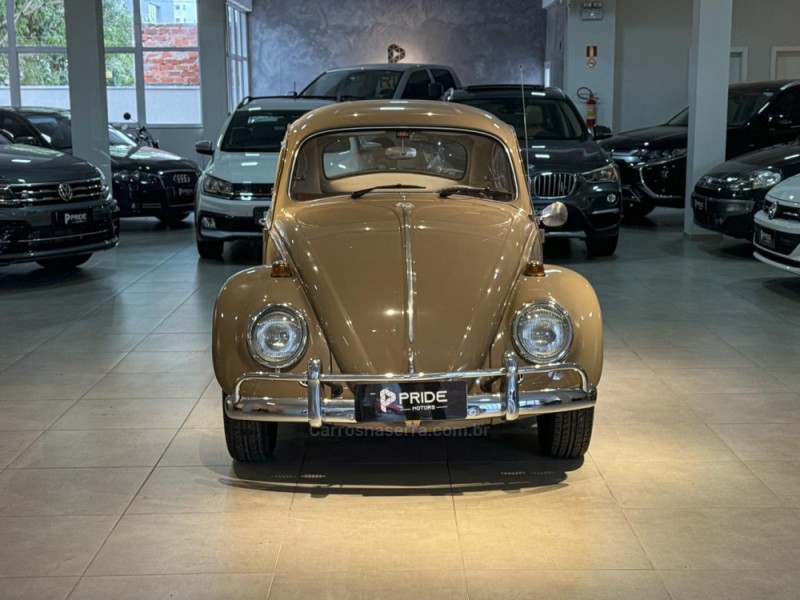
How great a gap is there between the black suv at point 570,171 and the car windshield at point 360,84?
14.3ft

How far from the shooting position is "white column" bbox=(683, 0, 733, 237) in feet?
37.8

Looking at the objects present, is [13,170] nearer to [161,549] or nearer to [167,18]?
[161,549]

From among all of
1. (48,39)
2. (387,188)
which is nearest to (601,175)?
(387,188)

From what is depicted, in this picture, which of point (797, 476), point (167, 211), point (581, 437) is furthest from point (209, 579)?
point (167, 211)

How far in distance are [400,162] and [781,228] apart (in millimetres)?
4028

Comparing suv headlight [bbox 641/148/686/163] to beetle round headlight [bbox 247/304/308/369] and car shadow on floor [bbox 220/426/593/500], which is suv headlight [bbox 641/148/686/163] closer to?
car shadow on floor [bbox 220/426/593/500]

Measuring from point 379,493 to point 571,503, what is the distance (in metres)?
0.77

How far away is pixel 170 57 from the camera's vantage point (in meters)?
21.9

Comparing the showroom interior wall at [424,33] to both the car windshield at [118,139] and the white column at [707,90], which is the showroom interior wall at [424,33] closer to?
the car windshield at [118,139]

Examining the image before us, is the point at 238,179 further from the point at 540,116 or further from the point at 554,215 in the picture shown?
the point at 554,215

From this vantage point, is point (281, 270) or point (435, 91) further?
point (435, 91)

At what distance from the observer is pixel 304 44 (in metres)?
22.7

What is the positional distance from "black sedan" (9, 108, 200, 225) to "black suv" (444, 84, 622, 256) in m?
4.07

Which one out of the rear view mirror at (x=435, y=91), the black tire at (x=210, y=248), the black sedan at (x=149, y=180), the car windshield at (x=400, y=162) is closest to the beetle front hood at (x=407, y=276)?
the car windshield at (x=400, y=162)
